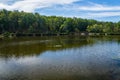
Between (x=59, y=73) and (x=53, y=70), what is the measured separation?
186 centimetres

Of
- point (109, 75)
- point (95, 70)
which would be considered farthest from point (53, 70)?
point (109, 75)

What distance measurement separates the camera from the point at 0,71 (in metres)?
26.1

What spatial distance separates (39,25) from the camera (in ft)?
452

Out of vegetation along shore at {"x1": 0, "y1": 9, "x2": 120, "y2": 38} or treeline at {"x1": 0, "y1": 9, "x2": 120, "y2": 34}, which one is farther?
treeline at {"x1": 0, "y1": 9, "x2": 120, "y2": 34}

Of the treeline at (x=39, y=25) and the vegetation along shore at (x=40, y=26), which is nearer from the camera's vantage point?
the vegetation along shore at (x=40, y=26)

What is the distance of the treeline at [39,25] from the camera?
12344 centimetres

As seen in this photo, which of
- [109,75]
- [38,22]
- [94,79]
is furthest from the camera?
[38,22]

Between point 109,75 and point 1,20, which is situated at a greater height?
point 1,20

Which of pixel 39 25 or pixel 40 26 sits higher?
pixel 39 25

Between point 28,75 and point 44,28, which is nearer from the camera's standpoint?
point 28,75

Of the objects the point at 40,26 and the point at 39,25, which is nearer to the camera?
the point at 40,26

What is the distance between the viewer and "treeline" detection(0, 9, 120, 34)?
123m

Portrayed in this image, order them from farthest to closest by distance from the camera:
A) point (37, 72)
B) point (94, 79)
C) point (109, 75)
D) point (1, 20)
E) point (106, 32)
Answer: point (106, 32)
point (1, 20)
point (37, 72)
point (109, 75)
point (94, 79)

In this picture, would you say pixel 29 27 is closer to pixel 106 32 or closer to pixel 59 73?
pixel 106 32
